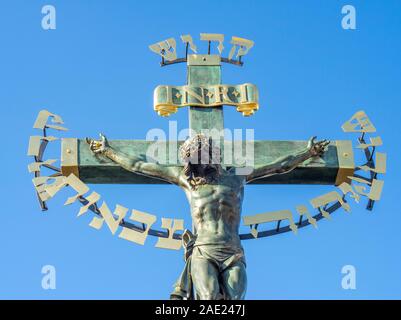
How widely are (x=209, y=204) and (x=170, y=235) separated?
1.92ft

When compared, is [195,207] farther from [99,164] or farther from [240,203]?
[99,164]

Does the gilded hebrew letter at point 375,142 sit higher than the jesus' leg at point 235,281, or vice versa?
the gilded hebrew letter at point 375,142

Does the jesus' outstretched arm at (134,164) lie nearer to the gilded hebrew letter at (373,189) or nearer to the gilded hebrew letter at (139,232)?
the gilded hebrew letter at (139,232)

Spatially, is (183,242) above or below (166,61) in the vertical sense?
below

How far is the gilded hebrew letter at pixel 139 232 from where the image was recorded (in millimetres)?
10648

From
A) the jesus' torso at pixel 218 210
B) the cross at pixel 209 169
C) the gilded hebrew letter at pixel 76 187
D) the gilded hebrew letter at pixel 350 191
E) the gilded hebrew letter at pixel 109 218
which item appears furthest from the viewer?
the gilded hebrew letter at pixel 350 191

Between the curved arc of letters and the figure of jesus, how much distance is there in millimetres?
371

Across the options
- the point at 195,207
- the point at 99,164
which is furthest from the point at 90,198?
the point at 195,207

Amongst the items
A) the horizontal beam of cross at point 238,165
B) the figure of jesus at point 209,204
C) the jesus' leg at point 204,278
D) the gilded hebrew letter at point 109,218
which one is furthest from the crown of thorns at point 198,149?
the jesus' leg at point 204,278

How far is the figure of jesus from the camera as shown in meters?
10.0

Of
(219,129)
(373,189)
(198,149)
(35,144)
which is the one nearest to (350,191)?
(373,189)
